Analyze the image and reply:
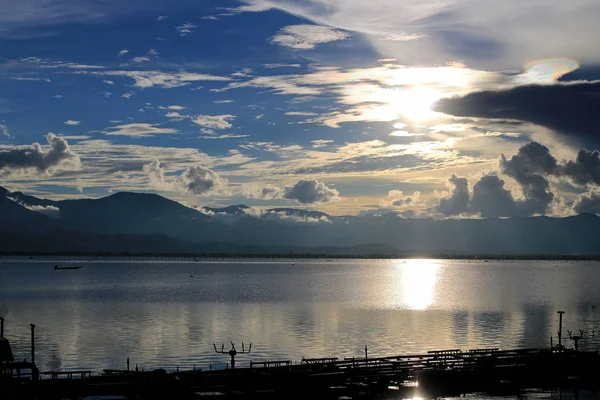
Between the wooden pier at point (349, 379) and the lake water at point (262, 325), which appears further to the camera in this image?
the lake water at point (262, 325)

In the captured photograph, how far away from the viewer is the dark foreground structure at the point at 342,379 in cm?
5381

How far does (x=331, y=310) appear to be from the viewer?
5453 inches

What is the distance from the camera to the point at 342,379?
6138 centimetres

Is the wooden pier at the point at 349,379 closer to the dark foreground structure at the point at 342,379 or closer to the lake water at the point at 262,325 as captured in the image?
the dark foreground structure at the point at 342,379

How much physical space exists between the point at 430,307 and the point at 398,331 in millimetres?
47541

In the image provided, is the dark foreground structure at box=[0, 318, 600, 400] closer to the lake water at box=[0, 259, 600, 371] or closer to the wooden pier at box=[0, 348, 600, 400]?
the wooden pier at box=[0, 348, 600, 400]

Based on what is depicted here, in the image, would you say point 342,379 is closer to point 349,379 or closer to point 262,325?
point 349,379

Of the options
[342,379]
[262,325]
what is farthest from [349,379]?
[262,325]

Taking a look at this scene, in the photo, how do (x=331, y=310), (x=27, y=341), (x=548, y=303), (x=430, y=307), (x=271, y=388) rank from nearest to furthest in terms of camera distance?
(x=271, y=388) < (x=27, y=341) < (x=331, y=310) < (x=430, y=307) < (x=548, y=303)

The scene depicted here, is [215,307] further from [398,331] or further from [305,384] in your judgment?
[305,384]

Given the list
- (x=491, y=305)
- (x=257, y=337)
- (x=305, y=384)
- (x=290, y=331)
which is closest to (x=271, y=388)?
(x=305, y=384)

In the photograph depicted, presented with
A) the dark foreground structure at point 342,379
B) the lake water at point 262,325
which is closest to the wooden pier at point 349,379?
the dark foreground structure at point 342,379

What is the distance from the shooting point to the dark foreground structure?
177ft

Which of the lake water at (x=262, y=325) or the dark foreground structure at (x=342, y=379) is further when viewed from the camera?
the lake water at (x=262, y=325)
